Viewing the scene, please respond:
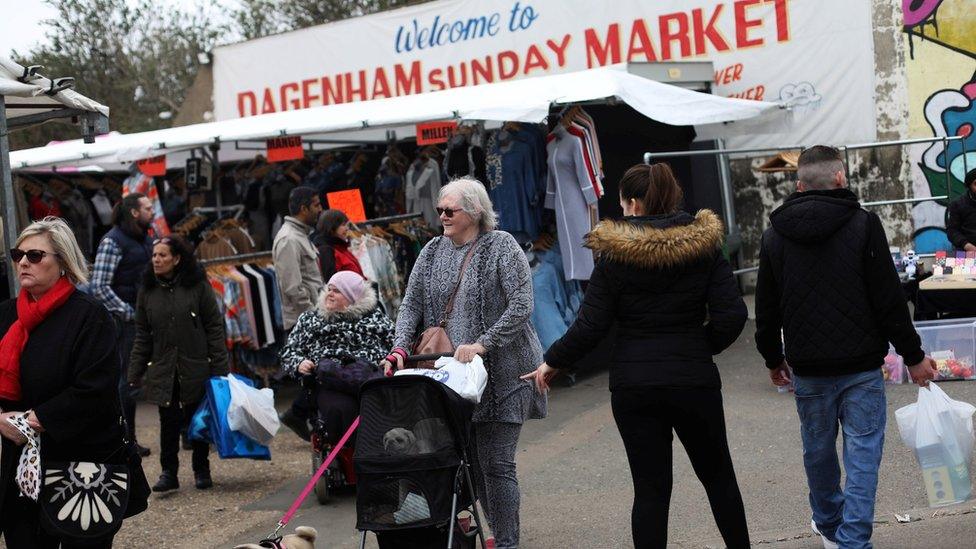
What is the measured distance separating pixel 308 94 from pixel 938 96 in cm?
1067

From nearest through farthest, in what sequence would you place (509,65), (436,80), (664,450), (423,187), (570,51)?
(664,450) < (423,187) < (570,51) < (509,65) < (436,80)

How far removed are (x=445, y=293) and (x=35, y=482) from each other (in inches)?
77.3

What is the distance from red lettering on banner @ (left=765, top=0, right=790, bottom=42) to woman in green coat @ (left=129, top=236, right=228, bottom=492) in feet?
27.8

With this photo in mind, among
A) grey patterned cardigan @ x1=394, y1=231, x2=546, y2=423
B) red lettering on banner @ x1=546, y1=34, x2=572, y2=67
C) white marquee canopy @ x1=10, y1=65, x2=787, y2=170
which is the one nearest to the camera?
grey patterned cardigan @ x1=394, y1=231, x2=546, y2=423

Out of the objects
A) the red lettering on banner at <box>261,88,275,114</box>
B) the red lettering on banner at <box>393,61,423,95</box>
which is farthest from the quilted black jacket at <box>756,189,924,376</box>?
the red lettering on banner at <box>261,88,275,114</box>

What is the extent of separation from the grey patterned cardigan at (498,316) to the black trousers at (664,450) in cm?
78

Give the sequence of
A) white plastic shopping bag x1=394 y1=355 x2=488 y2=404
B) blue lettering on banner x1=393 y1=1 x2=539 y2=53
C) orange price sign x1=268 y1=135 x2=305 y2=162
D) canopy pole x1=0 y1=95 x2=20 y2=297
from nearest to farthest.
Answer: white plastic shopping bag x1=394 y1=355 x2=488 y2=404 → canopy pole x1=0 y1=95 x2=20 y2=297 → orange price sign x1=268 y1=135 x2=305 y2=162 → blue lettering on banner x1=393 y1=1 x2=539 y2=53

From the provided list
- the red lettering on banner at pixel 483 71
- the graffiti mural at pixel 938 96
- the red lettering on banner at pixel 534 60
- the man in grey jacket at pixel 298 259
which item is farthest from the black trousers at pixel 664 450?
the red lettering on banner at pixel 483 71

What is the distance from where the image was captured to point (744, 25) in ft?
45.0

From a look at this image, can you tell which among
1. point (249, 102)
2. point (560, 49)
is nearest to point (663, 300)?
point (560, 49)

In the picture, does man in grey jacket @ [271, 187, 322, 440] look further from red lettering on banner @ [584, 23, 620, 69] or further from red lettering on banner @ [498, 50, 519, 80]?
red lettering on banner @ [498, 50, 519, 80]

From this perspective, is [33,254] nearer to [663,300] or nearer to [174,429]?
[663,300]

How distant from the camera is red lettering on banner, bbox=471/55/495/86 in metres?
16.6

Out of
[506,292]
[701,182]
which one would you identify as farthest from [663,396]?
[701,182]
